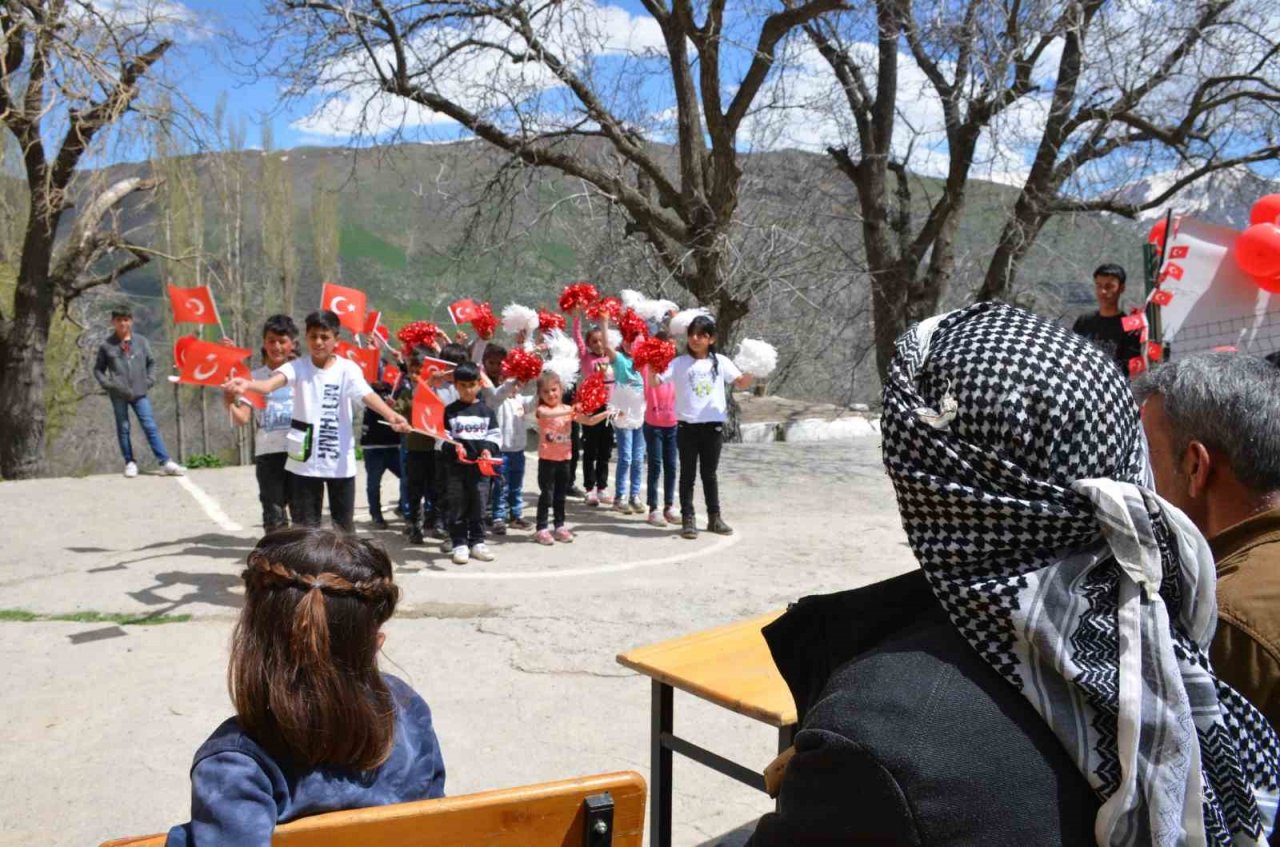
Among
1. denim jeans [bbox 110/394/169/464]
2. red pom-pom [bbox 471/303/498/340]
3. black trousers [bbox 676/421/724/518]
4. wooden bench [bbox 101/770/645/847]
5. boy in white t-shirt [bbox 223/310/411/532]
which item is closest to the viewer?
wooden bench [bbox 101/770/645/847]

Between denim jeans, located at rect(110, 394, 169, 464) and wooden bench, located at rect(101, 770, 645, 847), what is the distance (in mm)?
11685

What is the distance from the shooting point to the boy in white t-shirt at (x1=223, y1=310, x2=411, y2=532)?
652 centimetres

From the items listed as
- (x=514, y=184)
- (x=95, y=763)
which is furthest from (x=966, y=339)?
(x=514, y=184)

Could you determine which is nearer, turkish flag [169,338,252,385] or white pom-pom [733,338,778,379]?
turkish flag [169,338,252,385]

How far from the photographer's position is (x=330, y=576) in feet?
6.47

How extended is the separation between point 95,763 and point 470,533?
156 inches

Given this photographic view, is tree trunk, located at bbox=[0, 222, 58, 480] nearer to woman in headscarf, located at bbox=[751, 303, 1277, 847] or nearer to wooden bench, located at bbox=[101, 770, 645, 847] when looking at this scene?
wooden bench, located at bbox=[101, 770, 645, 847]

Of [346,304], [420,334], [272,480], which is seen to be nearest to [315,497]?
[272,480]

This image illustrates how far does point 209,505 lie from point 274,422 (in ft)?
13.7

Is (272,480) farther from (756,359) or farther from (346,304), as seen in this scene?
(756,359)

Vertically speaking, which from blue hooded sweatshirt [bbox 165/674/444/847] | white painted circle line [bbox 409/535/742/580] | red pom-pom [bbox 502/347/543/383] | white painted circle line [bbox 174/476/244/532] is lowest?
white painted circle line [bbox 409/535/742/580]

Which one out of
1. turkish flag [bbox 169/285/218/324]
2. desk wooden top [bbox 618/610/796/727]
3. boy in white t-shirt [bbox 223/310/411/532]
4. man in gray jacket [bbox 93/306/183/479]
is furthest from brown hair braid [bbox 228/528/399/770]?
man in gray jacket [bbox 93/306/183/479]

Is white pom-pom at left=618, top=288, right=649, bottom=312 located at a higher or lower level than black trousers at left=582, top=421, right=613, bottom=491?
higher

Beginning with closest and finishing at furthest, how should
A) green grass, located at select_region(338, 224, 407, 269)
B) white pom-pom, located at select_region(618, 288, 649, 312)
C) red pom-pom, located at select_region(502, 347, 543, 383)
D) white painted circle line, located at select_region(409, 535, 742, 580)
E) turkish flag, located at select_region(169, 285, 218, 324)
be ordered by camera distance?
white painted circle line, located at select_region(409, 535, 742, 580)
turkish flag, located at select_region(169, 285, 218, 324)
red pom-pom, located at select_region(502, 347, 543, 383)
white pom-pom, located at select_region(618, 288, 649, 312)
green grass, located at select_region(338, 224, 407, 269)
